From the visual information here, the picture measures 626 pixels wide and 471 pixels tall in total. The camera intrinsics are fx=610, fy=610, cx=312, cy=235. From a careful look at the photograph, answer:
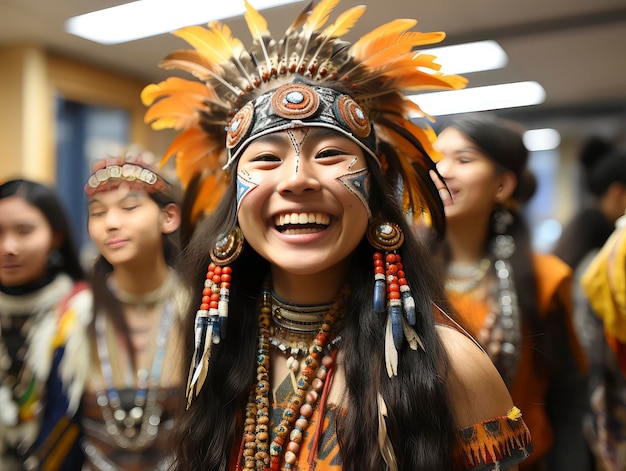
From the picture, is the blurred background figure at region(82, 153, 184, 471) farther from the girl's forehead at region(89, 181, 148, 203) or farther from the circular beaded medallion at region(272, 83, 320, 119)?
the circular beaded medallion at region(272, 83, 320, 119)

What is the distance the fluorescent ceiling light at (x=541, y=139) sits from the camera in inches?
71.3

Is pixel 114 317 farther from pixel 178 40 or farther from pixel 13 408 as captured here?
pixel 178 40

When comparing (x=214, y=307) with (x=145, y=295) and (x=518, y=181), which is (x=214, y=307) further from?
(x=518, y=181)

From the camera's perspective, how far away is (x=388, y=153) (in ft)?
3.91

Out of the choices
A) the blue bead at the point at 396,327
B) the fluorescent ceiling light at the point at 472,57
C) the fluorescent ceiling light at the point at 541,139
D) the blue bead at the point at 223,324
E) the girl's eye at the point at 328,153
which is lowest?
the blue bead at the point at 223,324

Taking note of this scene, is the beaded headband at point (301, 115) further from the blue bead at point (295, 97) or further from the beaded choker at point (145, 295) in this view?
the beaded choker at point (145, 295)

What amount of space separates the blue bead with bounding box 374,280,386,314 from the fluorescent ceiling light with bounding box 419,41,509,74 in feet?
1.90

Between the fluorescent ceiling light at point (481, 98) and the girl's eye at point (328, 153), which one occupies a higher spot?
the fluorescent ceiling light at point (481, 98)

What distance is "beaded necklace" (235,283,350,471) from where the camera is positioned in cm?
105

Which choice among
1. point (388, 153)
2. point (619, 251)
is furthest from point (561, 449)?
point (388, 153)

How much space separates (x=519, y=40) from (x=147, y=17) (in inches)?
38.0

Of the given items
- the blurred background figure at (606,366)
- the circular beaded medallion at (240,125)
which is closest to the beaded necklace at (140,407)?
the circular beaded medallion at (240,125)

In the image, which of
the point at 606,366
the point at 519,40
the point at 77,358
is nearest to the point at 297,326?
the point at 77,358

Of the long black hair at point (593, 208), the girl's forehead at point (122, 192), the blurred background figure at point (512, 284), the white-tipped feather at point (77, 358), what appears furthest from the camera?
the long black hair at point (593, 208)
